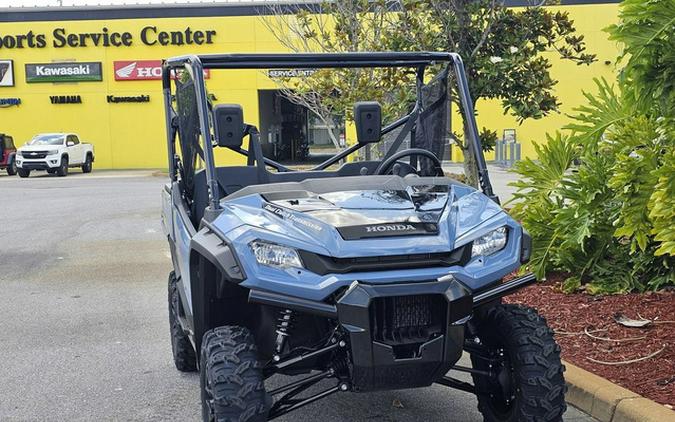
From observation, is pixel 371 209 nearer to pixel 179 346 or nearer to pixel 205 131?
pixel 205 131

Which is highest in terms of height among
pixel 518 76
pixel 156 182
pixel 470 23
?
pixel 470 23

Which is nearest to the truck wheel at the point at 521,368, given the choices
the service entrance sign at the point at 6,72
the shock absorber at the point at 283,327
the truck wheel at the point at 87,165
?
the shock absorber at the point at 283,327

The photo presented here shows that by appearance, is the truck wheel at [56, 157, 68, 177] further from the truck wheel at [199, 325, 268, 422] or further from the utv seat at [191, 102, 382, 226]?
the truck wheel at [199, 325, 268, 422]

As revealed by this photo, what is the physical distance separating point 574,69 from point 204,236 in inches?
1308

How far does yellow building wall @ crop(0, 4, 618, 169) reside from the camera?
36375 millimetres

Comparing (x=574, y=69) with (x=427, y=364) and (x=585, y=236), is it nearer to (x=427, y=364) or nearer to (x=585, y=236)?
(x=585, y=236)

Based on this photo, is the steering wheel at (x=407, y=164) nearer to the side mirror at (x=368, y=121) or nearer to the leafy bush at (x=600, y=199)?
the side mirror at (x=368, y=121)

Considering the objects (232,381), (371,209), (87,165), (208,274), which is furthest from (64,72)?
(232,381)

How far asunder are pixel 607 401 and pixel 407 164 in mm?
1890

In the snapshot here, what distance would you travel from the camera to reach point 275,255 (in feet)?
11.8

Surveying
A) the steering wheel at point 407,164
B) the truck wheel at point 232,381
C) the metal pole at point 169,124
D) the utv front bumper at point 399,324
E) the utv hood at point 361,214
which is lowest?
the truck wheel at point 232,381

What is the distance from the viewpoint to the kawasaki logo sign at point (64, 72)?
123 ft

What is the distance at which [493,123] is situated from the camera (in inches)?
1388

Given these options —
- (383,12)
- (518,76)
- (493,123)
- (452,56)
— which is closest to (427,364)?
(452,56)
